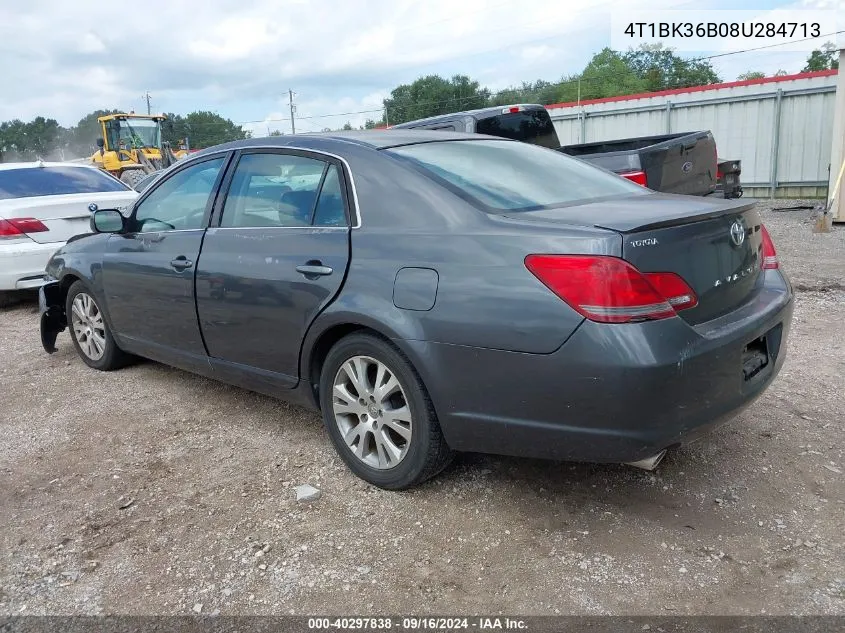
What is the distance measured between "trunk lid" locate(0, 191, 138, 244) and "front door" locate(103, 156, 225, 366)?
304 cm

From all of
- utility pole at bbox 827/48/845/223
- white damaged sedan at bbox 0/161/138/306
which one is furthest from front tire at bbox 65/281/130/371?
utility pole at bbox 827/48/845/223

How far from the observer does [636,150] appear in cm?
657

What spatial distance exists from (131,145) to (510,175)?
19.4 metres

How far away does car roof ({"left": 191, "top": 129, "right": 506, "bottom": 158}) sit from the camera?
3350mm

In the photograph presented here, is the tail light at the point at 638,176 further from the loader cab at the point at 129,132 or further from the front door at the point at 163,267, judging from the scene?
the loader cab at the point at 129,132

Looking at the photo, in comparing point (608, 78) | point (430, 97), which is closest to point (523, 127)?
point (608, 78)

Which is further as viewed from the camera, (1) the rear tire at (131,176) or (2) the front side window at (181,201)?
(1) the rear tire at (131,176)

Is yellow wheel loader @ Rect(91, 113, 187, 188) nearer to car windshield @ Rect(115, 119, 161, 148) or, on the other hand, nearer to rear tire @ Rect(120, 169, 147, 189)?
car windshield @ Rect(115, 119, 161, 148)

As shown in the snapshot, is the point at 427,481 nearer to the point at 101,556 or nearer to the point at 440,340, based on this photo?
the point at 440,340

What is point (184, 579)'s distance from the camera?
2600 mm

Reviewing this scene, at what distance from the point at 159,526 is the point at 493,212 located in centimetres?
194

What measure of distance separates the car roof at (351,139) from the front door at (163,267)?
38 cm

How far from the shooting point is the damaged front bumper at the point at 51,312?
17.2 feet

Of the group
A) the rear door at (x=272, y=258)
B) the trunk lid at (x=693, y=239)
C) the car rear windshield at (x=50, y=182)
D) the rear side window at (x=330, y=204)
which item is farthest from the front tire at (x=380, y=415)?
the car rear windshield at (x=50, y=182)
